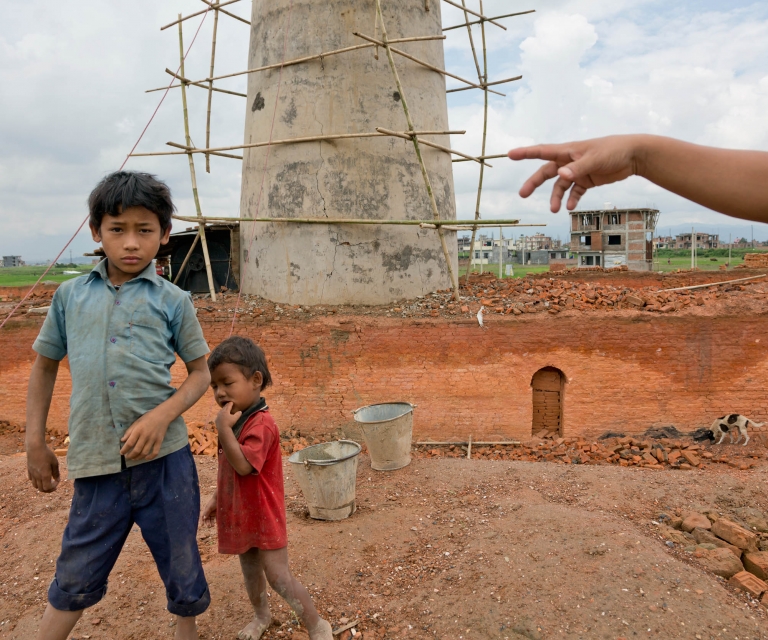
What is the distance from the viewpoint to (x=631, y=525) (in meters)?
4.34

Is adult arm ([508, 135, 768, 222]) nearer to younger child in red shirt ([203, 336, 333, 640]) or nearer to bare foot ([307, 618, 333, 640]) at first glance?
younger child in red shirt ([203, 336, 333, 640])

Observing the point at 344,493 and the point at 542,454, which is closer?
the point at 344,493

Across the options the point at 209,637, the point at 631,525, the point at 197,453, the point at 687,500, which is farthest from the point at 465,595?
the point at 197,453

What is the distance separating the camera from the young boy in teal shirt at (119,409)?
88.7 inches

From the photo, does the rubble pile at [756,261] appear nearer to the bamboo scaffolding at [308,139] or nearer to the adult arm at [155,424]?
the bamboo scaffolding at [308,139]

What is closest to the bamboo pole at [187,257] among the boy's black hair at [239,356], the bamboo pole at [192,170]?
the bamboo pole at [192,170]

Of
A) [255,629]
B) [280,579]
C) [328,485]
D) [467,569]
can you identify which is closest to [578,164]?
[280,579]

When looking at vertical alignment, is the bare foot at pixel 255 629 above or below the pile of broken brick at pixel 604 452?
above

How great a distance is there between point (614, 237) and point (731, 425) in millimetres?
44161

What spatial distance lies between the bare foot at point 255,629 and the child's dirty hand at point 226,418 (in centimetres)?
120

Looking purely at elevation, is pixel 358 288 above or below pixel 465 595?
above

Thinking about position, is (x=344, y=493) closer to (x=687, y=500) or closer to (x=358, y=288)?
(x=687, y=500)

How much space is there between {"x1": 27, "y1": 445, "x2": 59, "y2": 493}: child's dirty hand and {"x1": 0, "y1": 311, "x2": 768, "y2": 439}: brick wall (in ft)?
20.8

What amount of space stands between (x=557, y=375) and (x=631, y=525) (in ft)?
15.7
